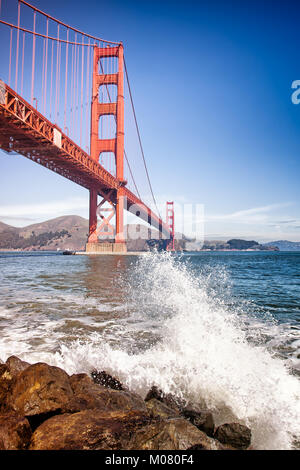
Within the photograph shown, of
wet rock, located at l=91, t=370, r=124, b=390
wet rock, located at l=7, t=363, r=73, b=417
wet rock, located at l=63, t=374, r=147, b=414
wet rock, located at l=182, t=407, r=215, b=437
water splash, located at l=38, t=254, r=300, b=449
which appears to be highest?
wet rock, located at l=7, t=363, r=73, b=417

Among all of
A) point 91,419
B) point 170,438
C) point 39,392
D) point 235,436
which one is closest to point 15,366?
point 39,392

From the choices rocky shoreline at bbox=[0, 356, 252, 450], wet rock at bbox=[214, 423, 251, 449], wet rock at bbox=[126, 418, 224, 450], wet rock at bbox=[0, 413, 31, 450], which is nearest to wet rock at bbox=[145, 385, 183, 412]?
rocky shoreline at bbox=[0, 356, 252, 450]

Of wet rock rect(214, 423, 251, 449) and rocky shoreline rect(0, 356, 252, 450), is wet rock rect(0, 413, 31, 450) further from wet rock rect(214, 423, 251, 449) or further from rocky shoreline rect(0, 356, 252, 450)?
wet rock rect(214, 423, 251, 449)

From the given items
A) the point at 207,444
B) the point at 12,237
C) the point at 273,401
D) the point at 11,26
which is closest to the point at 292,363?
the point at 273,401

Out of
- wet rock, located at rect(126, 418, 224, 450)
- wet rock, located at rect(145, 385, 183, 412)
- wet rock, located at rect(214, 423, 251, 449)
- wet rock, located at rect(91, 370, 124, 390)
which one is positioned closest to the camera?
wet rock, located at rect(126, 418, 224, 450)

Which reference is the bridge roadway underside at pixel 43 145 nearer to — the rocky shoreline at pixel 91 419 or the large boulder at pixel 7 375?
the large boulder at pixel 7 375

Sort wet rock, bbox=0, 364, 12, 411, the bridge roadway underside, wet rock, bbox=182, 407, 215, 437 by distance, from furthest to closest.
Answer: the bridge roadway underside → wet rock, bbox=0, 364, 12, 411 → wet rock, bbox=182, 407, 215, 437
